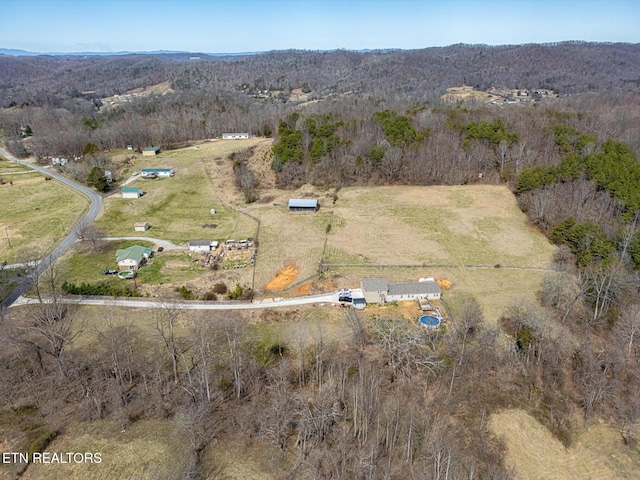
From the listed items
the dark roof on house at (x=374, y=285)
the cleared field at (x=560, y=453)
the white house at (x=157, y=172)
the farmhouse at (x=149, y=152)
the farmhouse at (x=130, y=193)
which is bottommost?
the cleared field at (x=560, y=453)

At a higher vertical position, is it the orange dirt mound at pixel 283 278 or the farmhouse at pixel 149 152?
the farmhouse at pixel 149 152

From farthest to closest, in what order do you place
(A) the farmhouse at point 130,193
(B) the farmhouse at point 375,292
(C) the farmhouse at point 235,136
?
(C) the farmhouse at point 235,136
(A) the farmhouse at point 130,193
(B) the farmhouse at point 375,292

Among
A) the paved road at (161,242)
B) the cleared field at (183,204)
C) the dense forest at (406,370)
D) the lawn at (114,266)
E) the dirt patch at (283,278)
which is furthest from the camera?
the cleared field at (183,204)

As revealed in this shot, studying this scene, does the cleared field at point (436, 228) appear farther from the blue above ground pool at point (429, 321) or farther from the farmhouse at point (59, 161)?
the farmhouse at point (59, 161)

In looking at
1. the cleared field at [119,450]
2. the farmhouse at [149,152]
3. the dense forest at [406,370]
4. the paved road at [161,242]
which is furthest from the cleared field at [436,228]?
the farmhouse at [149,152]

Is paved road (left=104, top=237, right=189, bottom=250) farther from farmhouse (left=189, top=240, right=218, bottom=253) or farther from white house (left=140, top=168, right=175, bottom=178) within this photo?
white house (left=140, top=168, right=175, bottom=178)

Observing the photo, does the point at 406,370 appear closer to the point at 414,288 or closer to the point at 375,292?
the point at 375,292
